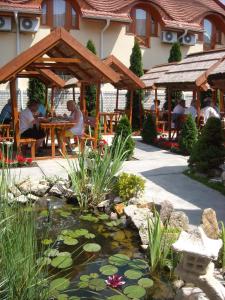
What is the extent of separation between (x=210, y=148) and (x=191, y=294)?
217 inches

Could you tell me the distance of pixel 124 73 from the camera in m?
13.7

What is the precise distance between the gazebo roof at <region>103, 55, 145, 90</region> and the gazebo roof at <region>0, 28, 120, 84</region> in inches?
87.4

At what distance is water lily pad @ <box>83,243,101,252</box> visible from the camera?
5.07 meters

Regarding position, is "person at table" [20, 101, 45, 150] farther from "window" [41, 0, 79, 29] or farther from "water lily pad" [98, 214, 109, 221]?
"window" [41, 0, 79, 29]

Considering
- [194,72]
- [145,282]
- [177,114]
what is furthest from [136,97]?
[145,282]

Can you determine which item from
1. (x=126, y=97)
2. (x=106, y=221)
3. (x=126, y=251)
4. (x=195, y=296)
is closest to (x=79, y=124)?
(x=106, y=221)

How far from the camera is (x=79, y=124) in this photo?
10.7 meters

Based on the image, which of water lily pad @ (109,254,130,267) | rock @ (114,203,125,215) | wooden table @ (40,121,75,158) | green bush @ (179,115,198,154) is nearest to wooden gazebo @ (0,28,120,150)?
wooden table @ (40,121,75,158)

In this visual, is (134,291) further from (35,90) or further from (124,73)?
(35,90)

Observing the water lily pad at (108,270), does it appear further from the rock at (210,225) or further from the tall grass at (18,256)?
the tall grass at (18,256)

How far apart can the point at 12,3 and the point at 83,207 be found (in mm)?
14297

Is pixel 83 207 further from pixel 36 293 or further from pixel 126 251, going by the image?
pixel 36 293

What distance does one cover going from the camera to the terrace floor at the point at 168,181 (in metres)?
6.59

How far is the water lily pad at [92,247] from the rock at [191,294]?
162 cm
